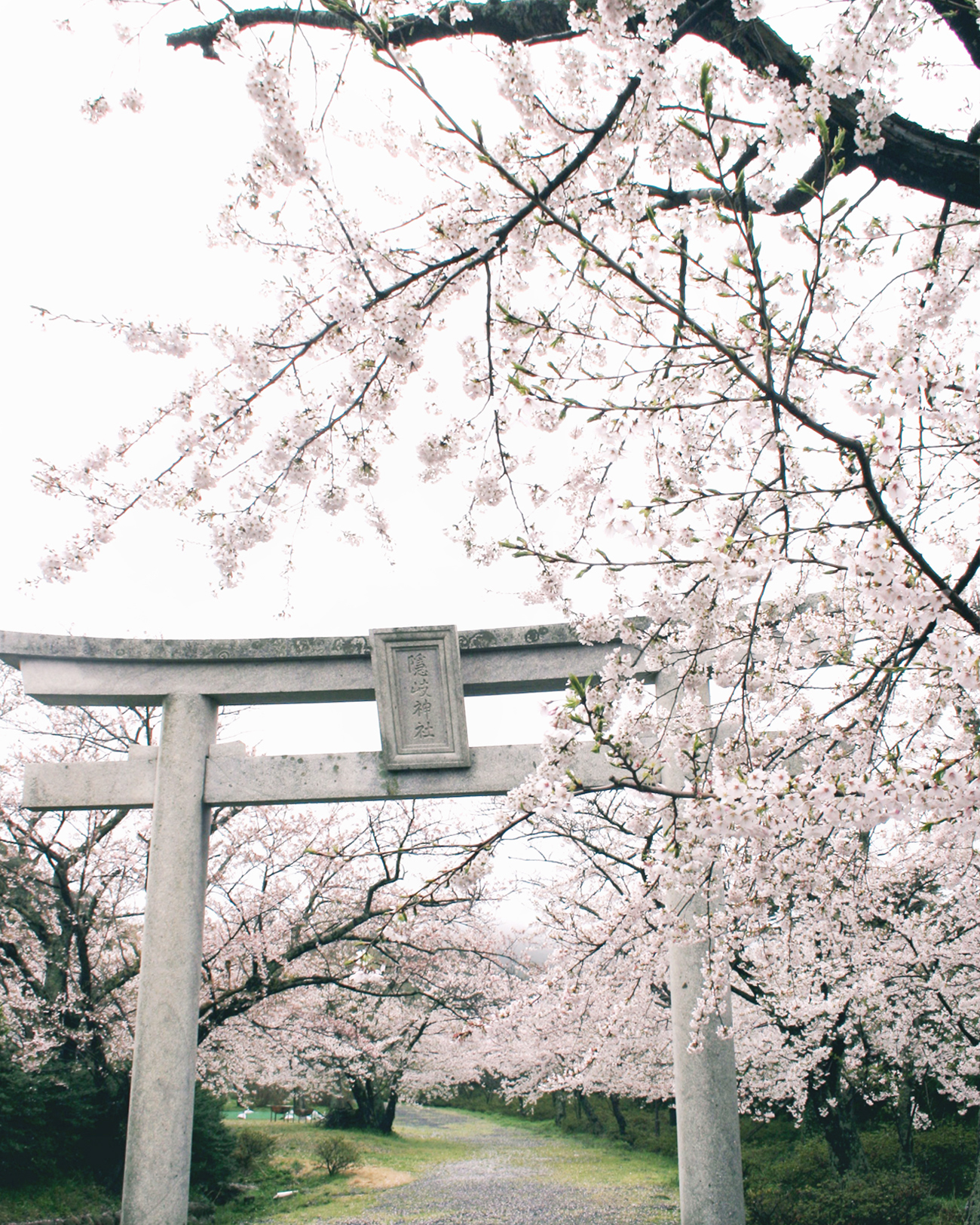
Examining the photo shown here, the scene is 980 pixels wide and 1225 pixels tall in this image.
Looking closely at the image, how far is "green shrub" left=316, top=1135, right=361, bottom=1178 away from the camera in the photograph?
13078 millimetres

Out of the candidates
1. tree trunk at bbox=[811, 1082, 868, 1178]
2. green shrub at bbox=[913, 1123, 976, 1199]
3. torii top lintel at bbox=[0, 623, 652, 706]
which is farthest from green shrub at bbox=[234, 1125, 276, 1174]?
torii top lintel at bbox=[0, 623, 652, 706]

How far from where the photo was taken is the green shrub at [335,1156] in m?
13.1

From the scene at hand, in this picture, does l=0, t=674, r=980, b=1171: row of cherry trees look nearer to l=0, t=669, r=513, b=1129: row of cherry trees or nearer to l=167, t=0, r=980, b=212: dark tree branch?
l=0, t=669, r=513, b=1129: row of cherry trees

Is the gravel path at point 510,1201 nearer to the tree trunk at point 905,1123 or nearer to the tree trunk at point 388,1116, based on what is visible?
the tree trunk at point 905,1123

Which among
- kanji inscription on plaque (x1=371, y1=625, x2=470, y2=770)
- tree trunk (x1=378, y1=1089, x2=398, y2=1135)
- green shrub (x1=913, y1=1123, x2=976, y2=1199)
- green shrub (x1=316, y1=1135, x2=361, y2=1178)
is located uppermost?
kanji inscription on plaque (x1=371, y1=625, x2=470, y2=770)

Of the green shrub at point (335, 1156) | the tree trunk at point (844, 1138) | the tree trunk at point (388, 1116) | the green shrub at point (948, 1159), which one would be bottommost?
the tree trunk at point (388, 1116)

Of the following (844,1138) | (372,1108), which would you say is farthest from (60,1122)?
(372,1108)

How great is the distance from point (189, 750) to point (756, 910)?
13.5 ft

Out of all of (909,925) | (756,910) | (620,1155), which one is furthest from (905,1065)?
(756,910)

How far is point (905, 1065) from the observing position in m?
9.70

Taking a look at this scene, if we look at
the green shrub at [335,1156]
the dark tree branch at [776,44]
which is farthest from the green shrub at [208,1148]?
the dark tree branch at [776,44]

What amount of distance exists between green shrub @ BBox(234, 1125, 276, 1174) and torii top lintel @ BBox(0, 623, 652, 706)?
→ 31.8ft

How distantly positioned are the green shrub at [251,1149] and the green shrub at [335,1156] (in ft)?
Answer: 3.16

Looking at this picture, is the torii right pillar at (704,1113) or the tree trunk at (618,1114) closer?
the torii right pillar at (704,1113)
